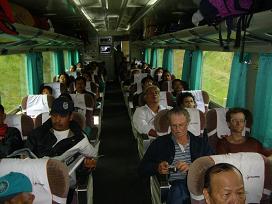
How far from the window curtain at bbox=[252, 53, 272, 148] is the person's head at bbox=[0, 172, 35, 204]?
2.94 metres

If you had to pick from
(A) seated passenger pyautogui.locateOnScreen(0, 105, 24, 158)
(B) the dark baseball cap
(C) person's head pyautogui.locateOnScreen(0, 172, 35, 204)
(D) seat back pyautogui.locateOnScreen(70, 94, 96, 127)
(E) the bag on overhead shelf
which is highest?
(E) the bag on overhead shelf

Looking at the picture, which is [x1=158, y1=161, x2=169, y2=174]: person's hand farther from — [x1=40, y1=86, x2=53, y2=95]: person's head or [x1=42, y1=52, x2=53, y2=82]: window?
[x1=42, y1=52, x2=53, y2=82]: window

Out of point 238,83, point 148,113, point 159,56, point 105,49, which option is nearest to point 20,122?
point 148,113

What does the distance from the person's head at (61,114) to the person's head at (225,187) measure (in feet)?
6.28

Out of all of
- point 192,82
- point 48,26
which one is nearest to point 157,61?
point 192,82

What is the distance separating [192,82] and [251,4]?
5.61 m

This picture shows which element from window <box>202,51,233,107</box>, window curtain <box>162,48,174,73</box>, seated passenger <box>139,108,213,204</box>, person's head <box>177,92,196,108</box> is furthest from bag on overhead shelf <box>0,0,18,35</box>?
window curtain <box>162,48,174,73</box>

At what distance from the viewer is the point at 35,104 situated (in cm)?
700

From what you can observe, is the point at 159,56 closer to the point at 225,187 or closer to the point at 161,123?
the point at 161,123

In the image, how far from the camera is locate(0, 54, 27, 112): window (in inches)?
272

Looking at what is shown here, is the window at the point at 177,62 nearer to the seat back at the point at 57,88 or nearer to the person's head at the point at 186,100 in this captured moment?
the seat back at the point at 57,88

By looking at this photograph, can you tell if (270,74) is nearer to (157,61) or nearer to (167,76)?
(167,76)

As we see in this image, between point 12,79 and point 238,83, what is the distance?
14.6 feet

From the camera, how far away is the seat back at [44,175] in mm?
2814
